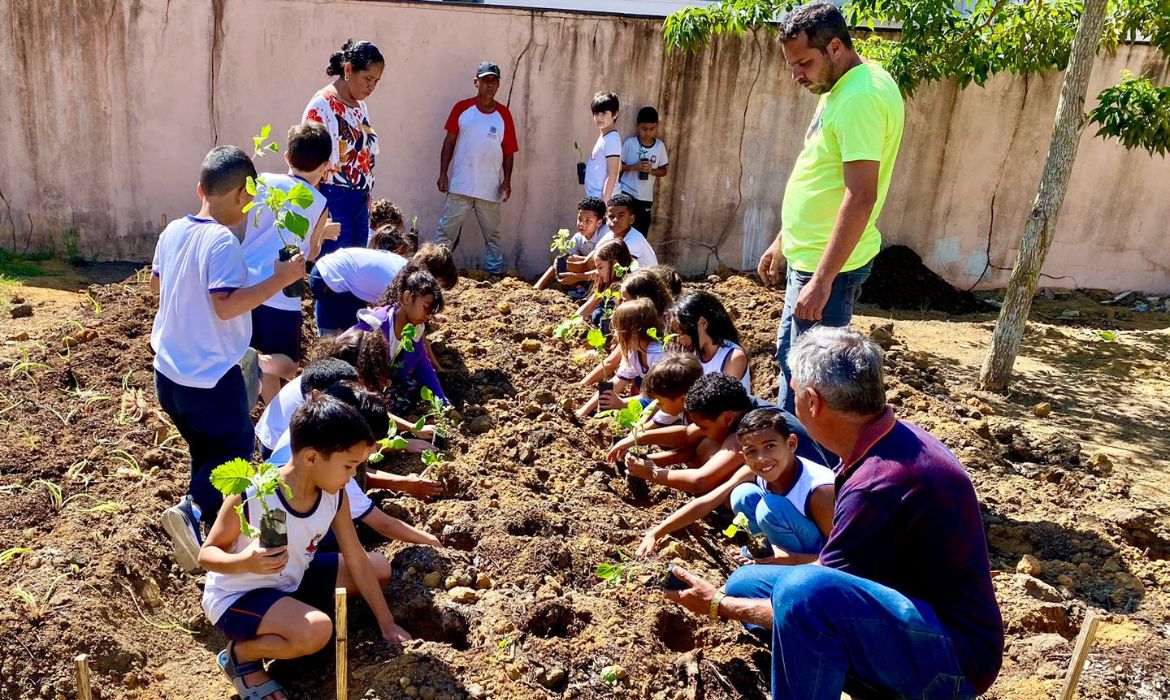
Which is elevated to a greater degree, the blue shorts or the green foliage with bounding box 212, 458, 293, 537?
the green foliage with bounding box 212, 458, 293, 537

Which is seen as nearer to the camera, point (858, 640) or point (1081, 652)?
point (858, 640)

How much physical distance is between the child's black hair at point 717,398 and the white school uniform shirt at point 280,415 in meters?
1.65

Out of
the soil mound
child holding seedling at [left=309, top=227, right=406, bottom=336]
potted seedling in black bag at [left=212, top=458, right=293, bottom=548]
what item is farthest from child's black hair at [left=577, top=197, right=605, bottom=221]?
potted seedling in black bag at [left=212, top=458, right=293, bottom=548]

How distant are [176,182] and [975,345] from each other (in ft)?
23.3

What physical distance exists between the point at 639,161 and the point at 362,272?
3832 millimetres

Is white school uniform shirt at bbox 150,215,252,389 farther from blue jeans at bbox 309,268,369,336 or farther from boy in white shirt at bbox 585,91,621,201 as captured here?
boy in white shirt at bbox 585,91,621,201

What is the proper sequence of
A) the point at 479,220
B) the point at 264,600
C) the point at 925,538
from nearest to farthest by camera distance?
the point at 925,538 → the point at 264,600 → the point at 479,220

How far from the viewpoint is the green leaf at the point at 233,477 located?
2.98m

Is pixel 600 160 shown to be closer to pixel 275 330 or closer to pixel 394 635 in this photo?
pixel 275 330

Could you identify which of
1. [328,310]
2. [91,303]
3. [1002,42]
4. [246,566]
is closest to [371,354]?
[328,310]

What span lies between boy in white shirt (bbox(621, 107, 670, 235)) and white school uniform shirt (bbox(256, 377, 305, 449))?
5.13m

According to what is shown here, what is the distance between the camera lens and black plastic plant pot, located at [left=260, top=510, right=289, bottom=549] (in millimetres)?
3127

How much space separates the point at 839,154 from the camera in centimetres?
430

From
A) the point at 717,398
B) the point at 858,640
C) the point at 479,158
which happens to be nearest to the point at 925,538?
the point at 858,640
